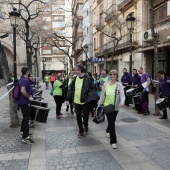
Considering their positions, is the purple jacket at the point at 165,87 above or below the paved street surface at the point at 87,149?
above

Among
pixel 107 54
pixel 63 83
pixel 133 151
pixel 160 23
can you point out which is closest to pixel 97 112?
pixel 133 151

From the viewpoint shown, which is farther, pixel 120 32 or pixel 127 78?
pixel 120 32

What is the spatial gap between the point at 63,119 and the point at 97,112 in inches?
121

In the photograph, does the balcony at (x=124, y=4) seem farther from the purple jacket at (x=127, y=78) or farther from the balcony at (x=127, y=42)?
the purple jacket at (x=127, y=78)

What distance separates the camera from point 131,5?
1914 centimetres

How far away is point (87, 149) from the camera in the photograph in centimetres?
517

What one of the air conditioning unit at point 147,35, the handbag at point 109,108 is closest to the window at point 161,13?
the air conditioning unit at point 147,35

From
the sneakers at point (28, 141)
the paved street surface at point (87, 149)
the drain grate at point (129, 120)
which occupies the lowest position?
the drain grate at point (129, 120)

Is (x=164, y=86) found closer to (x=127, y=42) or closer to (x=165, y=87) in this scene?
(x=165, y=87)

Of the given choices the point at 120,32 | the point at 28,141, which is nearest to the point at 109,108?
the point at 28,141

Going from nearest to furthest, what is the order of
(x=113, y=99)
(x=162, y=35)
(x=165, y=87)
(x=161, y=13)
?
(x=113, y=99) → (x=165, y=87) → (x=162, y=35) → (x=161, y=13)

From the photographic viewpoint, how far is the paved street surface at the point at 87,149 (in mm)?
4352

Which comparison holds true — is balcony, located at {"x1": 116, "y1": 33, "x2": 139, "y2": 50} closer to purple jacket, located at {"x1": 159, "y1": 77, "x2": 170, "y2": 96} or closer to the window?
the window

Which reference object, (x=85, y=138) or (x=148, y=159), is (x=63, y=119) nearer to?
(x=85, y=138)
